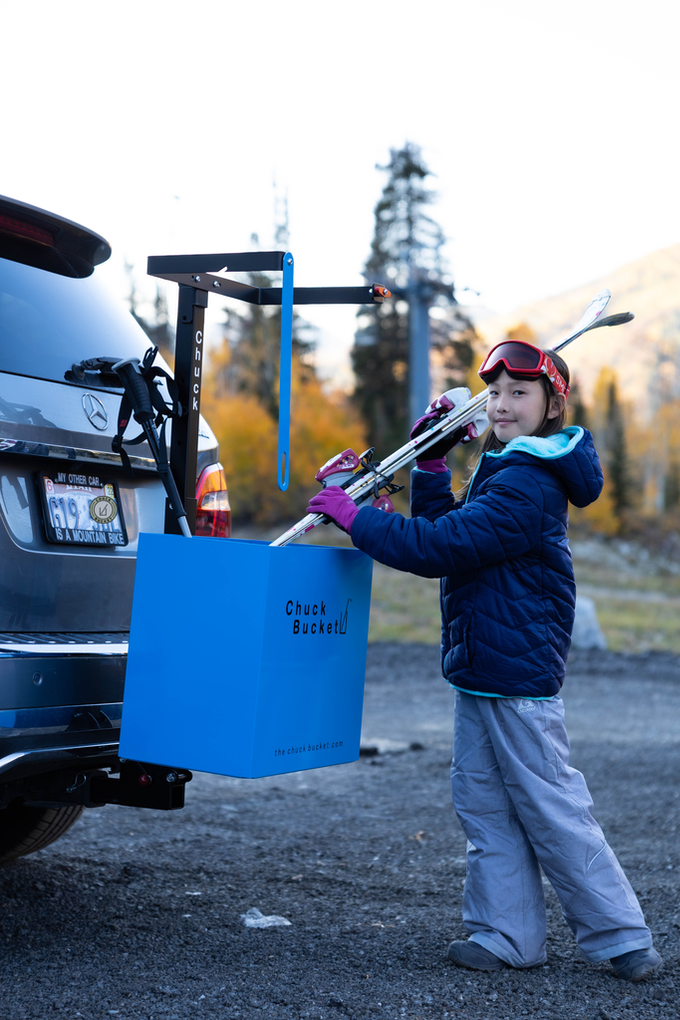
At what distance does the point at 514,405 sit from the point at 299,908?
1.96 metres

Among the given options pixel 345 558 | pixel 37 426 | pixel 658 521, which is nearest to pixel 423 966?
pixel 345 558

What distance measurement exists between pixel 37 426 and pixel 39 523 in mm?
275

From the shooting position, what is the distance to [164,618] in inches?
111

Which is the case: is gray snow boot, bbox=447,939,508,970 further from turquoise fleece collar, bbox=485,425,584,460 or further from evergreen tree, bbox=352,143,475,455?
evergreen tree, bbox=352,143,475,455

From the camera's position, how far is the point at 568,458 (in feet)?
9.84

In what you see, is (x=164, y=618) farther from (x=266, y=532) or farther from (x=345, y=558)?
(x=266, y=532)

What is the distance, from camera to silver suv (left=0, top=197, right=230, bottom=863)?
2725 millimetres

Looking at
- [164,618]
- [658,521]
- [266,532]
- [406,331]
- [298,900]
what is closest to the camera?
[164,618]

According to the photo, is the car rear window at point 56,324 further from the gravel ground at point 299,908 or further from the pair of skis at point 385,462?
the gravel ground at point 299,908

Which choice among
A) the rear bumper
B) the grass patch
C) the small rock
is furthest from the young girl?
the small rock

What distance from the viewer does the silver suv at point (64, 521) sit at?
272cm

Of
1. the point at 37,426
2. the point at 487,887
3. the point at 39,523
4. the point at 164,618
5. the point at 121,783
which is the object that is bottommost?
the point at 487,887

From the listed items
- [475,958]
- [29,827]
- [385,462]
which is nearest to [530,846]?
[475,958]

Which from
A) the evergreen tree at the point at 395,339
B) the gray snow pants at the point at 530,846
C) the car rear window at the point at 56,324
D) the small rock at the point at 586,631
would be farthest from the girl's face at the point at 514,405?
the evergreen tree at the point at 395,339
